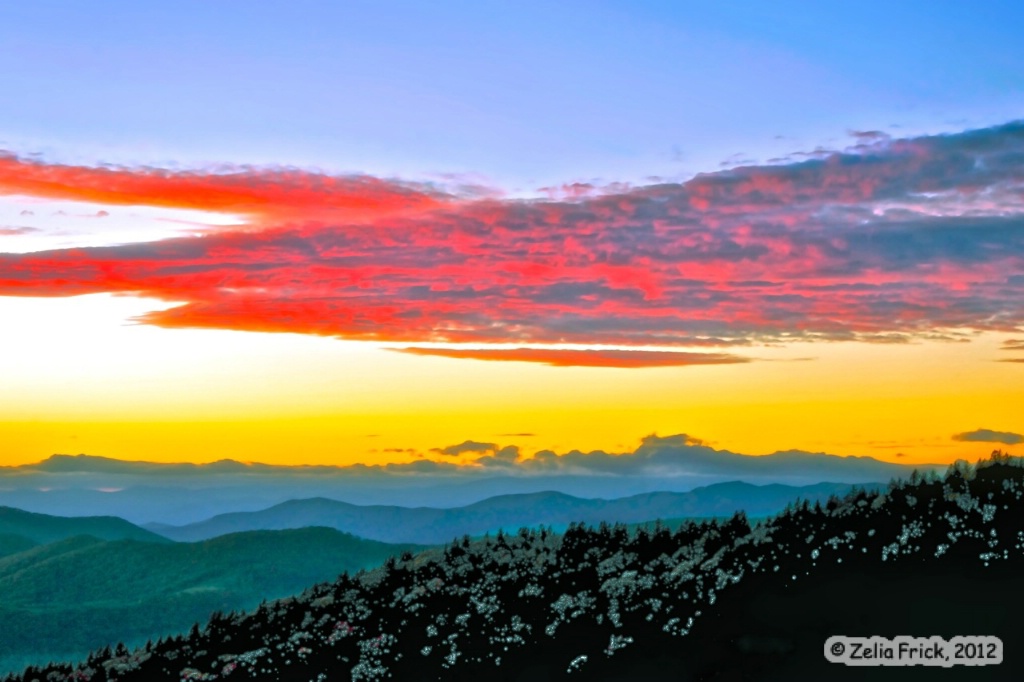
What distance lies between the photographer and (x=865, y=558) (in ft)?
96.0

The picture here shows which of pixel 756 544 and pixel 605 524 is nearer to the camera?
pixel 756 544

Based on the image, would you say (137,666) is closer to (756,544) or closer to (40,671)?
(40,671)

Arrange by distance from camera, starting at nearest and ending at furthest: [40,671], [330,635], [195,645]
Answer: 1. [330,635]
2. [195,645]
3. [40,671]

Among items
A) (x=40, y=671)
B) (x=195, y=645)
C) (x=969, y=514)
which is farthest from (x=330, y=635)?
(x=969, y=514)

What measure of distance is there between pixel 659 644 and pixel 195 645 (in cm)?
1759

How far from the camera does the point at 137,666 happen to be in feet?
121

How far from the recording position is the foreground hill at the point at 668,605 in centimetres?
2578

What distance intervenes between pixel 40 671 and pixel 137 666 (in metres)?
5.91

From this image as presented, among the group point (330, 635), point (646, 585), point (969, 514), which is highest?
point (969, 514)

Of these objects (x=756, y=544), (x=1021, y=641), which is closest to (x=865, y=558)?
(x=756, y=544)

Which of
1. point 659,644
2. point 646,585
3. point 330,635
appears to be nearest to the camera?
point 659,644

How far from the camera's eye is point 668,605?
1163 inches

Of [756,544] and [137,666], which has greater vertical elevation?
[756,544]

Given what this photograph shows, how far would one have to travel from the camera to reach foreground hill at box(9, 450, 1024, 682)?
2578 centimetres
